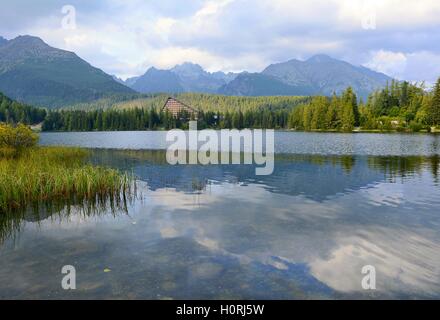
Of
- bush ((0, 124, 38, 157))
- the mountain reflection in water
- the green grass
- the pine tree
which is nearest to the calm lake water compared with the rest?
the mountain reflection in water

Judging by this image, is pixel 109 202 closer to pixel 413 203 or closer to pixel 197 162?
pixel 413 203

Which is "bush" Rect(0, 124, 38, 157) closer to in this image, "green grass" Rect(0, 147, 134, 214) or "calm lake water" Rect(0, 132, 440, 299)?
"green grass" Rect(0, 147, 134, 214)

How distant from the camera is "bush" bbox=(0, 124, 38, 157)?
34.4m

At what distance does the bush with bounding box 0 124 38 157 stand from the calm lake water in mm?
16353

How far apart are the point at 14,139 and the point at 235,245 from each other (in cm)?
3068

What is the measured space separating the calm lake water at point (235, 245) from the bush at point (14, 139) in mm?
16353

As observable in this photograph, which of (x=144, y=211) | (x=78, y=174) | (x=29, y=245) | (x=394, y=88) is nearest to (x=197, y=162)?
(x=78, y=174)

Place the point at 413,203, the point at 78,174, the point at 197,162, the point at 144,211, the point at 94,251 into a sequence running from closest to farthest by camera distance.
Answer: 1. the point at 94,251
2. the point at 144,211
3. the point at 413,203
4. the point at 78,174
5. the point at 197,162

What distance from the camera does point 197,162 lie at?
47.4 metres

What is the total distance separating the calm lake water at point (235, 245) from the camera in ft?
36.9

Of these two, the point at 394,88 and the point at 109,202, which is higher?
the point at 394,88

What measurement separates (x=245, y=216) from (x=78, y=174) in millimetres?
12607

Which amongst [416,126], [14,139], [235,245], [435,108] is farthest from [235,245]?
[435,108]
